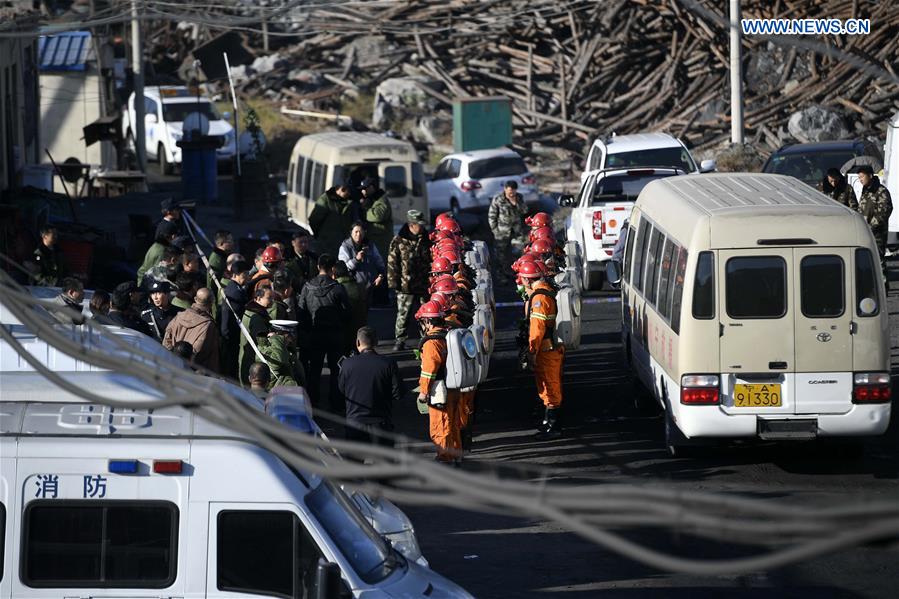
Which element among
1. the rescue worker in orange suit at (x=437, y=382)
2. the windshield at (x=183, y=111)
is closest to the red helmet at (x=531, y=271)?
the rescue worker in orange suit at (x=437, y=382)

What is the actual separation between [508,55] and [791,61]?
8555mm

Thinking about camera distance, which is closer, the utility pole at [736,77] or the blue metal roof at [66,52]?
the utility pole at [736,77]

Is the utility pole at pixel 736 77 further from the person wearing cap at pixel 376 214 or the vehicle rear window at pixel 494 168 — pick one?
the person wearing cap at pixel 376 214

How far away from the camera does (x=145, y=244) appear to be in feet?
70.1

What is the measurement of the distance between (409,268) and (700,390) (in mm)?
6121

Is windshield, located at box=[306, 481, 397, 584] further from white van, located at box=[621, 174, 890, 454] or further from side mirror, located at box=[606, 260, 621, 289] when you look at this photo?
side mirror, located at box=[606, 260, 621, 289]

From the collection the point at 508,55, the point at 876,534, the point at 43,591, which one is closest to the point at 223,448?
the point at 43,591

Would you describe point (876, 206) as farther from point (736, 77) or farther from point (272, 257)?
point (736, 77)

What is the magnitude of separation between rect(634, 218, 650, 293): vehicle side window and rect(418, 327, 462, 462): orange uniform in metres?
3.01

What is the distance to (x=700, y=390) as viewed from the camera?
1191 cm

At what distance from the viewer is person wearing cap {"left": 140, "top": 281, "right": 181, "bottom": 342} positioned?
12.9 metres

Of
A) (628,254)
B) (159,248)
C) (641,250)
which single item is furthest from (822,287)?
(159,248)

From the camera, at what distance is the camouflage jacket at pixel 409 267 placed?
56.9 ft

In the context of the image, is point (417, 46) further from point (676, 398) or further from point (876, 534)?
point (876, 534)
